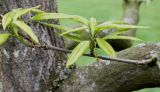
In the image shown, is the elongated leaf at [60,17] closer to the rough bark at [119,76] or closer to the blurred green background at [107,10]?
the rough bark at [119,76]

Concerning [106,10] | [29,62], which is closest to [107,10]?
[106,10]

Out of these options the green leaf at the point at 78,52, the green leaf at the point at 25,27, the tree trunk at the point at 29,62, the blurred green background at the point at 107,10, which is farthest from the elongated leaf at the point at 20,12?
the blurred green background at the point at 107,10

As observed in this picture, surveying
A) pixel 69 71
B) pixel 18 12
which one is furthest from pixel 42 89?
pixel 18 12

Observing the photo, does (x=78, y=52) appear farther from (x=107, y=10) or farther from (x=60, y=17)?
(x=107, y=10)

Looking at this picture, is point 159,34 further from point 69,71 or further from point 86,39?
point 86,39

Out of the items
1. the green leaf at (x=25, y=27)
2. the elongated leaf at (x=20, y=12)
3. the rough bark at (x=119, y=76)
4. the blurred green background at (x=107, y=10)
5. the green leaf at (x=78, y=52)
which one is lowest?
the blurred green background at (x=107, y=10)

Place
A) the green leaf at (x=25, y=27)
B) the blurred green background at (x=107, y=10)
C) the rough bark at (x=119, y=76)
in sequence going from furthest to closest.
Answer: the blurred green background at (x=107, y=10), the rough bark at (x=119, y=76), the green leaf at (x=25, y=27)

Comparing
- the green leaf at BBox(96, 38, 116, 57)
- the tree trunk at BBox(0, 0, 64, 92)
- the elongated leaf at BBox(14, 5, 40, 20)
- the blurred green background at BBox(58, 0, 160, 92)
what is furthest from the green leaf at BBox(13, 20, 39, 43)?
the blurred green background at BBox(58, 0, 160, 92)
